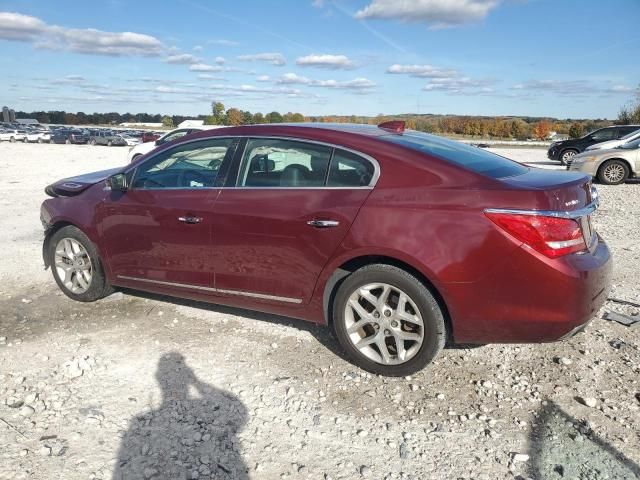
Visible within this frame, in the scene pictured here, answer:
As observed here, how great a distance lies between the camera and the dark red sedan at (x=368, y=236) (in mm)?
3055

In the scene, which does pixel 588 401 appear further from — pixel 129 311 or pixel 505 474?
pixel 129 311

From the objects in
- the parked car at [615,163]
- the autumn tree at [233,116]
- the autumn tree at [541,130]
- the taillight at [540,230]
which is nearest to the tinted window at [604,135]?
the parked car at [615,163]

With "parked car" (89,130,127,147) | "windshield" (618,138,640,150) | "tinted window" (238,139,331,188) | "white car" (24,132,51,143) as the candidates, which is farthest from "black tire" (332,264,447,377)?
"white car" (24,132,51,143)

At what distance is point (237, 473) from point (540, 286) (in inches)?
76.0

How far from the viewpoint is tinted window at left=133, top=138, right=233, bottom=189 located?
13.5 feet

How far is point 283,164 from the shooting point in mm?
3844

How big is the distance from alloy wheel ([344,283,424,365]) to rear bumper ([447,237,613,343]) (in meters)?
0.29

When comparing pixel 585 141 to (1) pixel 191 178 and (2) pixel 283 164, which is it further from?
(1) pixel 191 178

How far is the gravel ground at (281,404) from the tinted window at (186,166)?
117cm

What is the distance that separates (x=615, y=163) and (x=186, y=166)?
1294cm

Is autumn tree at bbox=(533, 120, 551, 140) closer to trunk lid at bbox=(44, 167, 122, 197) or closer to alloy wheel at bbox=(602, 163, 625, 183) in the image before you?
alloy wheel at bbox=(602, 163, 625, 183)

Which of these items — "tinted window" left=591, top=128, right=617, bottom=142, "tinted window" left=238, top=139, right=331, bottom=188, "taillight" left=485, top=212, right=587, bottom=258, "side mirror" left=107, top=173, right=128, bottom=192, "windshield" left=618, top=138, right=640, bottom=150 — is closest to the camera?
"taillight" left=485, top=212, right=587, bottom=258

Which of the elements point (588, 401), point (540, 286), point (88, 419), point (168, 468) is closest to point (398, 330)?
point (540, 286)

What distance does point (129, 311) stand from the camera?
472 centimetres
